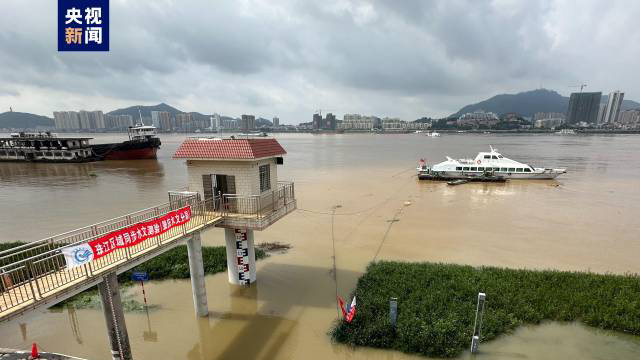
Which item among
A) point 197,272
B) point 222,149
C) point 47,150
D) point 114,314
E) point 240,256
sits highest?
point 222,149

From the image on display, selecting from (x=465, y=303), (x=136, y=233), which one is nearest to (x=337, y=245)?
(x=465, y=303)

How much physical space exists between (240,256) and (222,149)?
5.62m

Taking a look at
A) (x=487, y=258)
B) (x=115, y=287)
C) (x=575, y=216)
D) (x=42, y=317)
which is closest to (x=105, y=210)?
(x=42, y=317)

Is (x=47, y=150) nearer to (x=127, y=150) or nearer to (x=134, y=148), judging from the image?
(x=127, y=150)

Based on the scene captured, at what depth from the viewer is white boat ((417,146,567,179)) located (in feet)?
141

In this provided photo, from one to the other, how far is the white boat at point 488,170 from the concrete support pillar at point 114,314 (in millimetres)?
42114

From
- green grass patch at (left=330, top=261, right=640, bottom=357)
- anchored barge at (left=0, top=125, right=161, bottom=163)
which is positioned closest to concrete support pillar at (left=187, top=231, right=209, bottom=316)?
green grass patch at (left=330, top=261, right=640, bottom=357)

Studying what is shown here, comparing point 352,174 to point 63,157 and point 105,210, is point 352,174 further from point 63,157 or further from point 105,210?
point 63,157

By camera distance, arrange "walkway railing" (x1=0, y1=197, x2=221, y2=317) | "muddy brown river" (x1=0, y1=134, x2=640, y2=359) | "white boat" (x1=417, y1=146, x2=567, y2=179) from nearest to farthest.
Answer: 1. "walkway railing" (x1=0, y1=197, x2=221, y2=317)
2. "muddy brown river" (x1=0, y1=134, x2=640, y2=359)
3. "white boat" (x1=417, y1=146, x2=567, y2=179)

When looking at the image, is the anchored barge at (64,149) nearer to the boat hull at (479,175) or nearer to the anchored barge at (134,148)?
the anchored barge at (134,148)

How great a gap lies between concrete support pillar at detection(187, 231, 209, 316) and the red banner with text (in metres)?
0.92

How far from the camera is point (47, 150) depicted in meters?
70.2

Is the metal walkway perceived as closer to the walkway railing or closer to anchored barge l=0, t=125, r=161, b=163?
the walkway railing

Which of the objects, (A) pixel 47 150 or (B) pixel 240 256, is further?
(A) pixel 47 150
